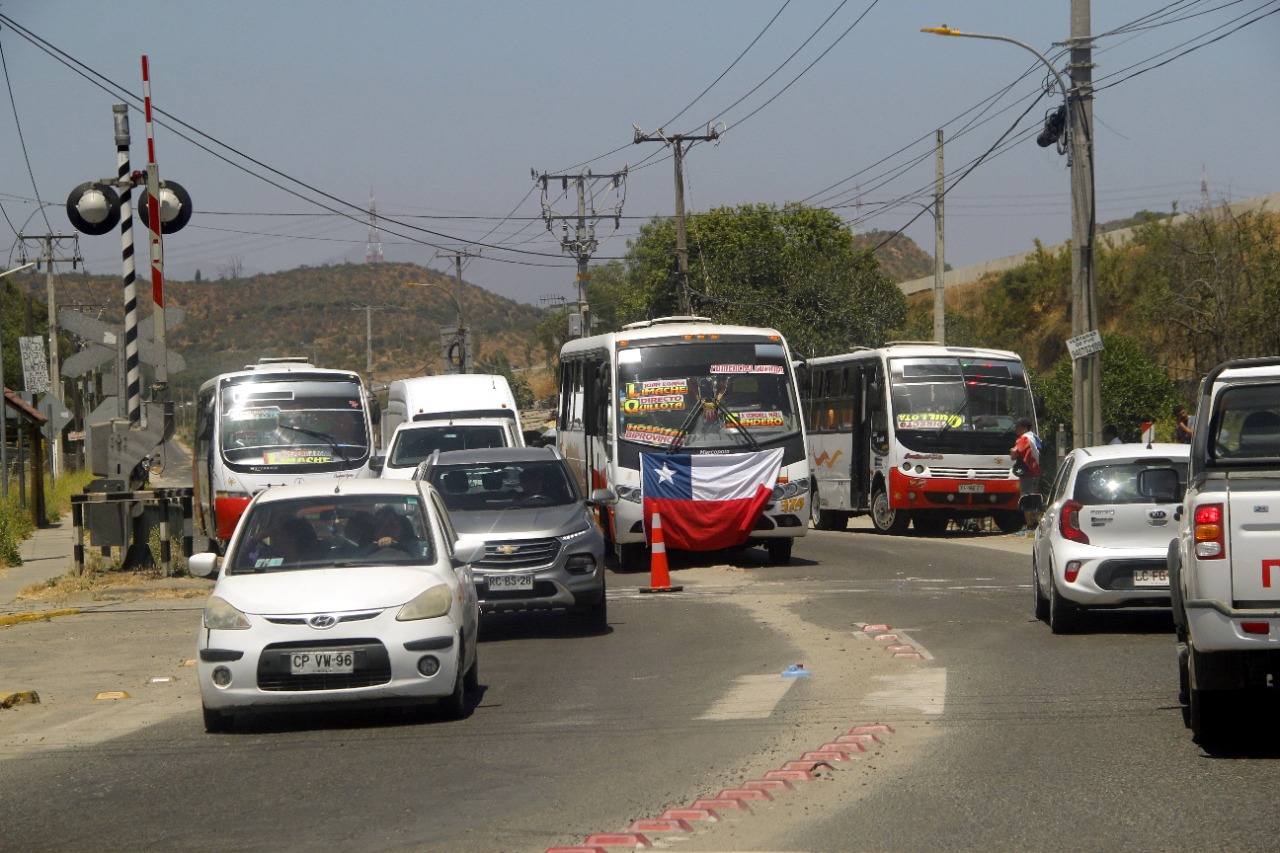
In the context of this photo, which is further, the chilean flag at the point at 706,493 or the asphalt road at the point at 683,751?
the chilean flag at the point at 706,493

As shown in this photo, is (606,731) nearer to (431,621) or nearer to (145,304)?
(431,621)

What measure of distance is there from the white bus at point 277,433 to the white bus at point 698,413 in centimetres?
433

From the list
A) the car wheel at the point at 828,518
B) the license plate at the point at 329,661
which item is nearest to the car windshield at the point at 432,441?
the car wheel at the point at 828,518

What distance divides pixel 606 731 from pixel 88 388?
90107 millimetres

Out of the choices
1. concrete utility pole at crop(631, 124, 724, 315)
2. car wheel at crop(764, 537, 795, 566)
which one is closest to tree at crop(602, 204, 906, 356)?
concrete utility pole at crop(631, 124, 724, 315)

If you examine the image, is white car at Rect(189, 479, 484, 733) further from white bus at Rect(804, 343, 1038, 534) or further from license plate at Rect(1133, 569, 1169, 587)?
white bus at Rect(804, 343, 1038, 534)

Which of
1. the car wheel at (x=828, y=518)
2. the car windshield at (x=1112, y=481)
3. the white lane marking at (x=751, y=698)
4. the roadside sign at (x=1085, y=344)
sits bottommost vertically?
the car wheel at (x=828, y=518)

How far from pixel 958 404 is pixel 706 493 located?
8.56m

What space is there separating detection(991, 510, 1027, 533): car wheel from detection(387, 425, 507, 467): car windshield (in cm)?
1011

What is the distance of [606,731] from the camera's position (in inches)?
372

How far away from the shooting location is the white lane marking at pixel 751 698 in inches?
390

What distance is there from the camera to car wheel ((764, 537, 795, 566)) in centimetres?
2231

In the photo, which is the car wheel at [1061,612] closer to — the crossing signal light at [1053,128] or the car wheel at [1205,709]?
the car wheel at [1205,709]

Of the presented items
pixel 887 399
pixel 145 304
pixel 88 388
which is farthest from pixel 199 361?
pixel 887 399
